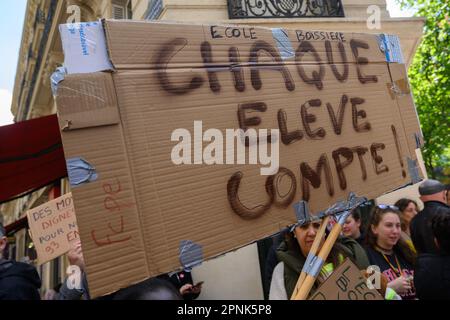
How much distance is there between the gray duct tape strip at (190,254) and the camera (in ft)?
4.31

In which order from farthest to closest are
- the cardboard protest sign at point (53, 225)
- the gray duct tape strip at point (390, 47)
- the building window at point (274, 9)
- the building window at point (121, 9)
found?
the building window at point (121, 9)
the building window at point (274, 9)
the cardboard protest sign at point (53, 225)
the gray duct tape strip at point (390, 47)

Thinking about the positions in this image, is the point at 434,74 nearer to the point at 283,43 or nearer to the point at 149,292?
the point at 283,43

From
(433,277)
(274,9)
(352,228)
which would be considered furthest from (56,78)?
(274,9)

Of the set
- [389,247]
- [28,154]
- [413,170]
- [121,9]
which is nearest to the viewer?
[413,170]

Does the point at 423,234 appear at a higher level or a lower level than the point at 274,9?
lower

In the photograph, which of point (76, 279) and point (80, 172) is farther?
point (76, 279)

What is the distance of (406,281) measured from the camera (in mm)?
2537

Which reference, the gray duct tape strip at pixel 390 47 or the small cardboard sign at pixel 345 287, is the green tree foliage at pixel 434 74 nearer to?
the gray duct tape strip at pixel 390 47

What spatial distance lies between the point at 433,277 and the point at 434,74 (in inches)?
437

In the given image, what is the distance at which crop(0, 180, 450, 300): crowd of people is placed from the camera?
1855 millimetres

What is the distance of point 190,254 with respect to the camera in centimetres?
133

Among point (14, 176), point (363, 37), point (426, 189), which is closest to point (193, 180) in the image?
point (363, 37)

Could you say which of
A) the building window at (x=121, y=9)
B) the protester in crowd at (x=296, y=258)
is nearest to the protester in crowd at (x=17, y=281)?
the protester in crowd at (x=296, y=258)
